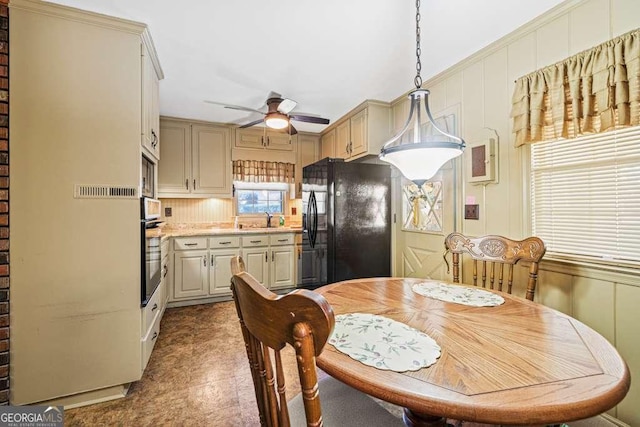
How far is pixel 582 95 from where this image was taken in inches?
62.8

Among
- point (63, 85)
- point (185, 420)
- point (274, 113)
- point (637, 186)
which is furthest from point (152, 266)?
point (637, 186)

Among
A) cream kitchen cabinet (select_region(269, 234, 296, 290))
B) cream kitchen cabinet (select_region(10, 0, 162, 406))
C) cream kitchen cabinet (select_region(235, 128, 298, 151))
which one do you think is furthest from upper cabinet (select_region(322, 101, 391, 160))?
cream kitchen cabinet (select_region(10, 0, 162, 406))

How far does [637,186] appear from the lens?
146cm

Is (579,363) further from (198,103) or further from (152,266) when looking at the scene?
(198,103)

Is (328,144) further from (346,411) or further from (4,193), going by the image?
(346,411)

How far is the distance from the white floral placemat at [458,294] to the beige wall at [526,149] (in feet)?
2.19

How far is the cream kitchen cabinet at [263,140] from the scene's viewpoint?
4.10 meters

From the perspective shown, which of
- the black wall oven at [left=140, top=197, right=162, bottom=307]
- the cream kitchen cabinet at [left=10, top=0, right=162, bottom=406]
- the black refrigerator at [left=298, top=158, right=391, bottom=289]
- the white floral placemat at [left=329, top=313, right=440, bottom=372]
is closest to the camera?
the white floral placemat at [left=329, top=313, right=440, bottom=372]

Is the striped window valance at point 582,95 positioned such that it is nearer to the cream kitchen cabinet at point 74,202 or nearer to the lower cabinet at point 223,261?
the cream kitchen cabinet at point 74,202

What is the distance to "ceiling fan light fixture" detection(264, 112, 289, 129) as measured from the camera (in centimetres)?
287

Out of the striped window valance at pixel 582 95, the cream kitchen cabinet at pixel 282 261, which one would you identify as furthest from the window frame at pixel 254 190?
the striped window valance at pixel 582 95

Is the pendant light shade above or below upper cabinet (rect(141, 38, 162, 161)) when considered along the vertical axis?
below

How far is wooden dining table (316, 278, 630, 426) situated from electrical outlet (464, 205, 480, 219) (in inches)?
47.6

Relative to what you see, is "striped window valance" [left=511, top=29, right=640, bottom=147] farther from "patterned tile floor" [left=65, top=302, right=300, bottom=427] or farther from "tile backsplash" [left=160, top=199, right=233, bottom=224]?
"tile backsplash" [left=160, top=199, right=233, bottom=224]
